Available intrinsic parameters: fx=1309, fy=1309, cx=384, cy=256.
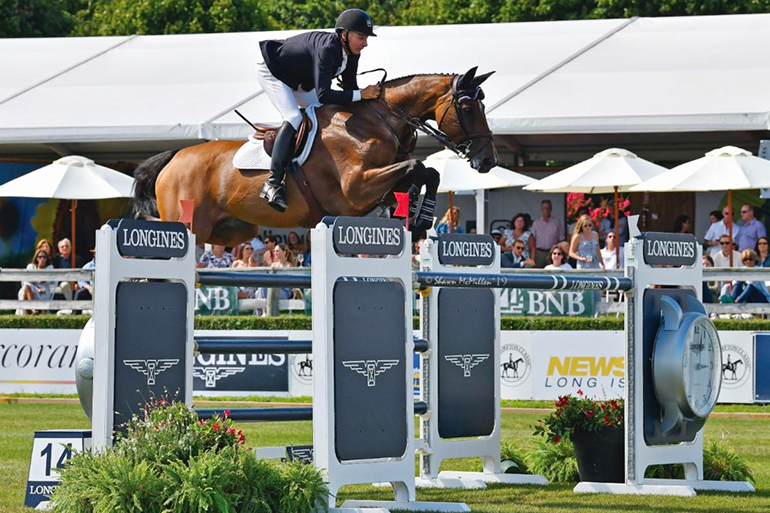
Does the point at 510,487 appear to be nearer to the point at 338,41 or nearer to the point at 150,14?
the point at 338,41

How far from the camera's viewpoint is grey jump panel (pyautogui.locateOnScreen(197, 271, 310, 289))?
17.3 feet

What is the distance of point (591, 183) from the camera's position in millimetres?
14273

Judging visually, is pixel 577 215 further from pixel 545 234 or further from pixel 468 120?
pixel 468 120

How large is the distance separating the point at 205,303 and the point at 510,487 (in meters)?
7.58

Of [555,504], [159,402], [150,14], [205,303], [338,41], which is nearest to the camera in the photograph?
[159,402]

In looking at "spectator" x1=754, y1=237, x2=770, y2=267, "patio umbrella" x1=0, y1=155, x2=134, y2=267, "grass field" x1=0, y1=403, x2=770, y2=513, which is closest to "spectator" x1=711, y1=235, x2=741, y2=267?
"spectator" x1=754, y1=237, x2=770, y2=267

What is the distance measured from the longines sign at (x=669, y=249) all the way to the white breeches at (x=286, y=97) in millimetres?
2414

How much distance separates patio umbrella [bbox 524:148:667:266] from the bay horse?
6.45 metres

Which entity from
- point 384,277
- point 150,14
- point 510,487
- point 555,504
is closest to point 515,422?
point 510,487

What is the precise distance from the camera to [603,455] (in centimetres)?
644

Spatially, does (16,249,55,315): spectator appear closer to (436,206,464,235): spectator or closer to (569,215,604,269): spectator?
(436,206,464,235): spectator

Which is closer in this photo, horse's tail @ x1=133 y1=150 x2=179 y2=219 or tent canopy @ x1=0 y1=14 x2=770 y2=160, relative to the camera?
horse's tail @ x1=133 y1=150 x2=179 y2=219

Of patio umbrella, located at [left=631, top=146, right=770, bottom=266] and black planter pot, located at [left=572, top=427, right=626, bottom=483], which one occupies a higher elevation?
patio umbrella, located at [left=631, top=146, right=770, bottom=266]

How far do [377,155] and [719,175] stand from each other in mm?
6944
